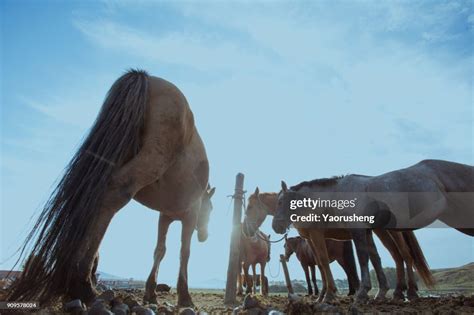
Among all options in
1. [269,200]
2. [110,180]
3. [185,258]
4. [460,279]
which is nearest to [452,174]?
[185,258]

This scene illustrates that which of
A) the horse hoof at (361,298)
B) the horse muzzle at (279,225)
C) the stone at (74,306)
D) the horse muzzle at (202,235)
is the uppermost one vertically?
the horse muzzle at (279,225)

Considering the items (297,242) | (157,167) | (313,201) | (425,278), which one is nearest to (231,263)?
(313,201)

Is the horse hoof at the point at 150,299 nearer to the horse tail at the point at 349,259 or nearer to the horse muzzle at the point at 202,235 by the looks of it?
the horse muzzle at the point at 202,235

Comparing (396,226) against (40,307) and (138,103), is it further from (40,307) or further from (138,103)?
(40,307)

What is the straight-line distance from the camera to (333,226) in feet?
20.9

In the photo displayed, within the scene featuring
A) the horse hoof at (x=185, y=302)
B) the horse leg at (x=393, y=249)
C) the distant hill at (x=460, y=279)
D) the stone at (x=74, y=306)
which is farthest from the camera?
the distant hill at (x=460, y=279)

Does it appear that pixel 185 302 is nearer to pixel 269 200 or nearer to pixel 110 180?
pixel 110 180

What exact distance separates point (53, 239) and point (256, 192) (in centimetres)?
831

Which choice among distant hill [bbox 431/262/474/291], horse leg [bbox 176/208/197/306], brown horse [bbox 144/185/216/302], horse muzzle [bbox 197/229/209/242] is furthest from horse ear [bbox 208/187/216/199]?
distant hill [bbox 431/262/474/291]

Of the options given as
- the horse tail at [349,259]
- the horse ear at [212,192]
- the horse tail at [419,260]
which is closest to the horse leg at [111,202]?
the horse ear at [212,192]

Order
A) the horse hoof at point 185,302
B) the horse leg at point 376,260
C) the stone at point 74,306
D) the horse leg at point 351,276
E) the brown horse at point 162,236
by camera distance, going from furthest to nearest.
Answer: the horse leg at point 351,276
the horse leg at point 376,260
the brown horse at point 162,236
the horse hoof at point 185,302
the stone at point 74,306

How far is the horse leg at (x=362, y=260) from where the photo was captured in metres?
5.09

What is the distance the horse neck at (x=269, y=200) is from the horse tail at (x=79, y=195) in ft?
24.4

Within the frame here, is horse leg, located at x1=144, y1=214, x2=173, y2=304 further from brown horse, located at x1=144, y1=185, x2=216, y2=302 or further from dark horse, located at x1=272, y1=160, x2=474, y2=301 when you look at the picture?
dark horse, located at x1=272, y1=160, x2=474, y2=301
